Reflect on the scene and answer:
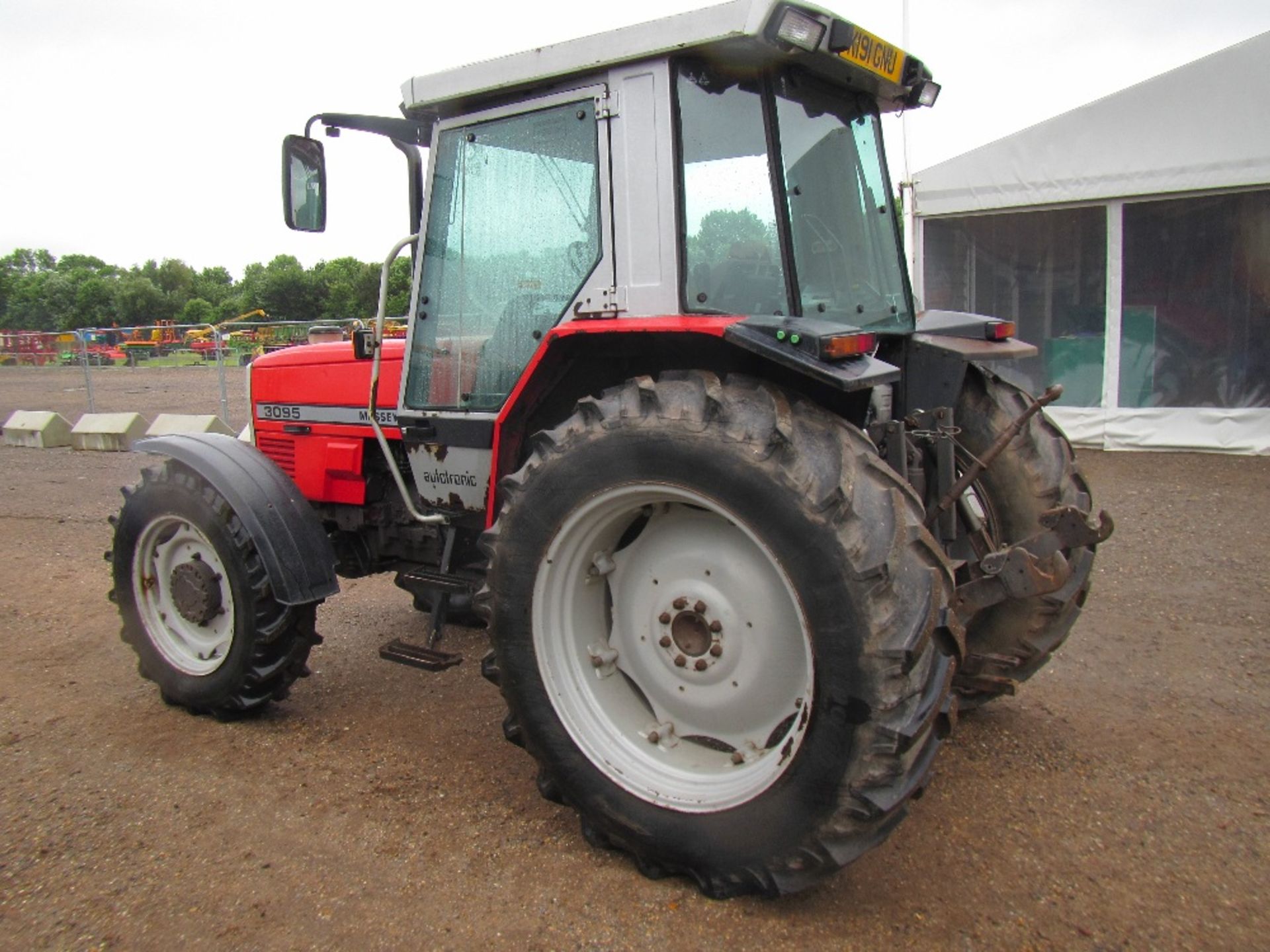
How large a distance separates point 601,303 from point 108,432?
38.4 ft

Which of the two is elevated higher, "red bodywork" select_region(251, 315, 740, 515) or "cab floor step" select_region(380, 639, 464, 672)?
"red bodywork" select_region(251, 315, 740, 515)

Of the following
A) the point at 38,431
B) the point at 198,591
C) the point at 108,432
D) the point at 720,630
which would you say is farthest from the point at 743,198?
the point at 38,431

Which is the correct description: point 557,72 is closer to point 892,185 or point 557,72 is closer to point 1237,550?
point 892,185

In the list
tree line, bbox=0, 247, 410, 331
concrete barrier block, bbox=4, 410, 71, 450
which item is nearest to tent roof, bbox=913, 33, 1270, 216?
concrete barrier block, bbox=4, 410, 71, 450

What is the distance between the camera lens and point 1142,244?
9.68 metres

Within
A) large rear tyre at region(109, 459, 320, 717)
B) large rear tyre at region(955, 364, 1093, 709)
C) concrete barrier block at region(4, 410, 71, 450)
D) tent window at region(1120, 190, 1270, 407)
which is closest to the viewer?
large rear tyre at region(955, 364, 1093, 709)

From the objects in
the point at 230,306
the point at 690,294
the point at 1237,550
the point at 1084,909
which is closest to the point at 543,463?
the point at 690,294

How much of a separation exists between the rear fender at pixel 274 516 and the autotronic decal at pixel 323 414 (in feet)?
1.33

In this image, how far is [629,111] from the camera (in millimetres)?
2961

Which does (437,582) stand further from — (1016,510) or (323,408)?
(1016,510)

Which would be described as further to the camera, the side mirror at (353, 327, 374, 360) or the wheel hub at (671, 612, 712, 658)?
the side mirror at (353, 327, 374, 360)

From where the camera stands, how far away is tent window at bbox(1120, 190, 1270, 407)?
9.34 m

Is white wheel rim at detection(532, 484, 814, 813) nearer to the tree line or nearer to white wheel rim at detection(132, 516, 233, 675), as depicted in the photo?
white wheel rim at detection(132, 516, 233, 675)

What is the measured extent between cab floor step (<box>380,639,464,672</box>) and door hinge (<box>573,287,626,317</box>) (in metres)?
1.36
